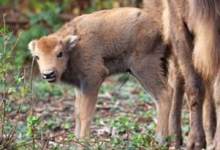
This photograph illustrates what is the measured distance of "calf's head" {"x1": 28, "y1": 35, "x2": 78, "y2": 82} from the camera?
8328 mm

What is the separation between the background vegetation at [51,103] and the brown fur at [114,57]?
42 cm

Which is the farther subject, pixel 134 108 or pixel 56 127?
pixel 134 108

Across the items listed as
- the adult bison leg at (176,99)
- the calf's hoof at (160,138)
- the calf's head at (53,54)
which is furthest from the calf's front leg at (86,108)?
the adult bison leg at (176,99)

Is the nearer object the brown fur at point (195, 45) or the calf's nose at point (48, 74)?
the brown fur at point (195, 45)

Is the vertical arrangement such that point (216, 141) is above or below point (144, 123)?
above

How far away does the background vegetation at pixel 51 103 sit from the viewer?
6934mm

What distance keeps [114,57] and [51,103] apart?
2.96 metres

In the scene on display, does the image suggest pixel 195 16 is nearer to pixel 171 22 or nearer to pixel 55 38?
pixel 171 22

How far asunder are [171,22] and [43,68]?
4.80 feet

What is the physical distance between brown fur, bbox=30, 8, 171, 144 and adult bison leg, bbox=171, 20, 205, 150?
0.66m

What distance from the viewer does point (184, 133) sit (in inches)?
368

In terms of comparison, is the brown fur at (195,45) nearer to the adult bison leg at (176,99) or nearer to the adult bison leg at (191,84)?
the adult bison leg at (191,84)

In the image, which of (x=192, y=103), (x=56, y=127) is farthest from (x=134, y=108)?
(x=192, y=103)

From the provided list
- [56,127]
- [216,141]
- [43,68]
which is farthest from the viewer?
[56,127]
